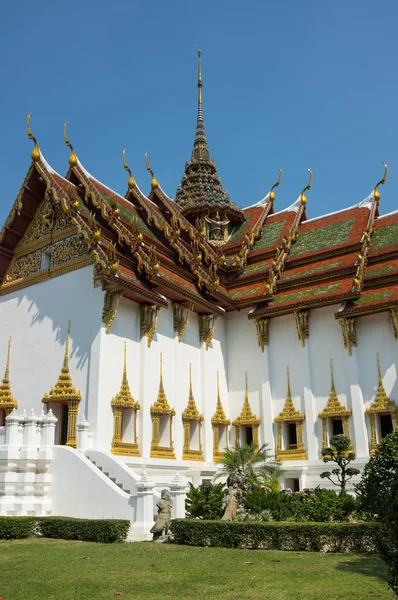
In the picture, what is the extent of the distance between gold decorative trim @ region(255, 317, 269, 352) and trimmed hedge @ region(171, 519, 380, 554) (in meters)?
8.65

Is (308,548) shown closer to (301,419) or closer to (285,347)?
(301,419)

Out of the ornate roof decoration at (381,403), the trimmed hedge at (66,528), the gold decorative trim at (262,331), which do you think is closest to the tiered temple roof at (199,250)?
the gold decorative trim at (262,331)

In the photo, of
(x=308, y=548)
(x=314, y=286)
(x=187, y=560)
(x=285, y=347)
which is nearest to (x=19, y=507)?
(x=187, y=560)

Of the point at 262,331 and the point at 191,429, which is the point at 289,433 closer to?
the point at 191,429

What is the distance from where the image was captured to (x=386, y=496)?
4.52 m

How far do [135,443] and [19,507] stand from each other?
330 centimetres

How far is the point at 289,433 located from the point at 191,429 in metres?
2.80

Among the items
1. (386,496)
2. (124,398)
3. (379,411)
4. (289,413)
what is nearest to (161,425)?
(124,398)

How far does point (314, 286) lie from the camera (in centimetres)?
1722

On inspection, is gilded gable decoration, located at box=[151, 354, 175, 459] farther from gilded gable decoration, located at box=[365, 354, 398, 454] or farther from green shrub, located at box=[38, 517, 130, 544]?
gilded gable decoration, located at box=[365, 354, 398, 454]

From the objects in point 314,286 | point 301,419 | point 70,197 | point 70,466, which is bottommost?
point 70,466

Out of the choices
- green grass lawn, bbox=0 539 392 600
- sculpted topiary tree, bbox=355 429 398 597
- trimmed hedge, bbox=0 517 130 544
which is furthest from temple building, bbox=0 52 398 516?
sculpted topiary tree, bbox=355 429 398 597

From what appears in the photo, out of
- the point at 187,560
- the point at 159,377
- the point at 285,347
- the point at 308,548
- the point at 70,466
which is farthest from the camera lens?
the point at 285,347

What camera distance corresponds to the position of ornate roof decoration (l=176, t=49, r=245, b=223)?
73.8 ft
